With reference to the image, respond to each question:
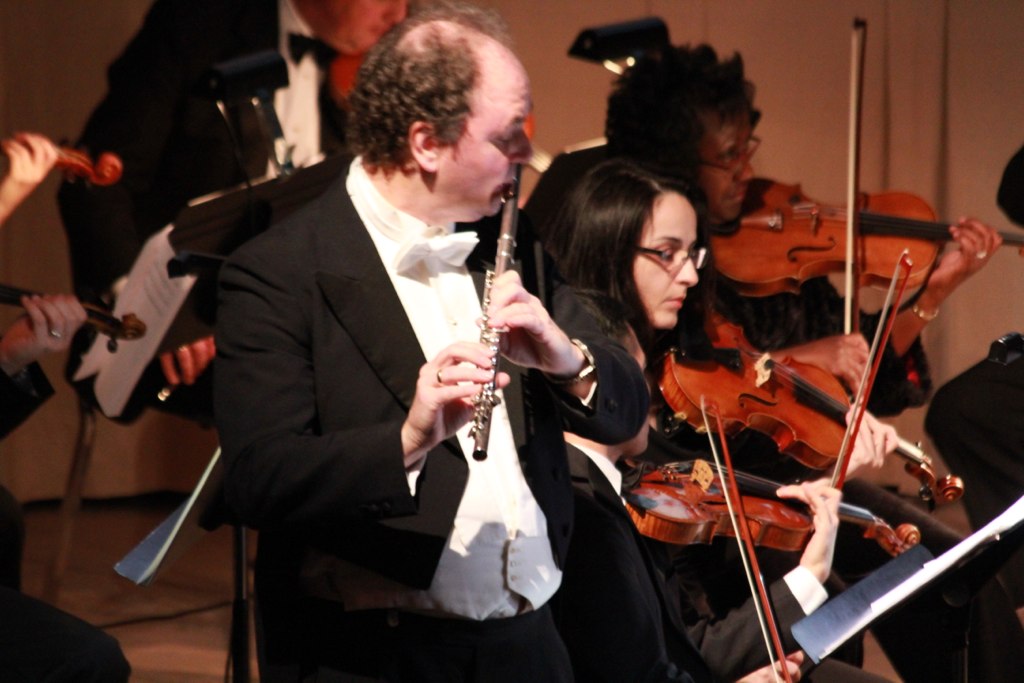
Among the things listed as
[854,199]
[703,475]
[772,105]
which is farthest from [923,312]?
[772,105]

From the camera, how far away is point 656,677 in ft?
5.98

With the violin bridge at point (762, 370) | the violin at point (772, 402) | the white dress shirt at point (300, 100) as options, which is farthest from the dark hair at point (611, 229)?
the white dress shirt at point (300, 100)

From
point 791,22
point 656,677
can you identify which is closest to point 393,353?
point 656,677

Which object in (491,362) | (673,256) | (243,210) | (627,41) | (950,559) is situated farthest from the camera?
(627,41)

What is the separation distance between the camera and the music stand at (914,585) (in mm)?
1676

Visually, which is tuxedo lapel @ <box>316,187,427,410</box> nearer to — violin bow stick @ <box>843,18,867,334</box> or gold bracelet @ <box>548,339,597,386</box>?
gold bracelet @ <box>548,339,597,386</box>

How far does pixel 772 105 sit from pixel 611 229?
2.85 meters

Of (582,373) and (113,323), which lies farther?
(113,323)

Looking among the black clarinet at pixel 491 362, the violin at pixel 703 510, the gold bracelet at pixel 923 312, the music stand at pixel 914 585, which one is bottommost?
the gold bracelet at pixel 923 312

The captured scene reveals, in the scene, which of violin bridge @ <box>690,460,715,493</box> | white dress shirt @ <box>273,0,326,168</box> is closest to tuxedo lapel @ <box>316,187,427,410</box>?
violin bridge @ <box>690,460,715,493</box>

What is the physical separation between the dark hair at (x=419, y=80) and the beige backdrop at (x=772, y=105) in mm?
3080

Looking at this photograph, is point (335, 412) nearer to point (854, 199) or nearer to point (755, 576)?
point (755, 576)

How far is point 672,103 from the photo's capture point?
3.05 m

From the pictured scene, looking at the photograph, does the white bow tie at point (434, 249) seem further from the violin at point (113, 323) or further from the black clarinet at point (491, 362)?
the violin at point (113, 323)
